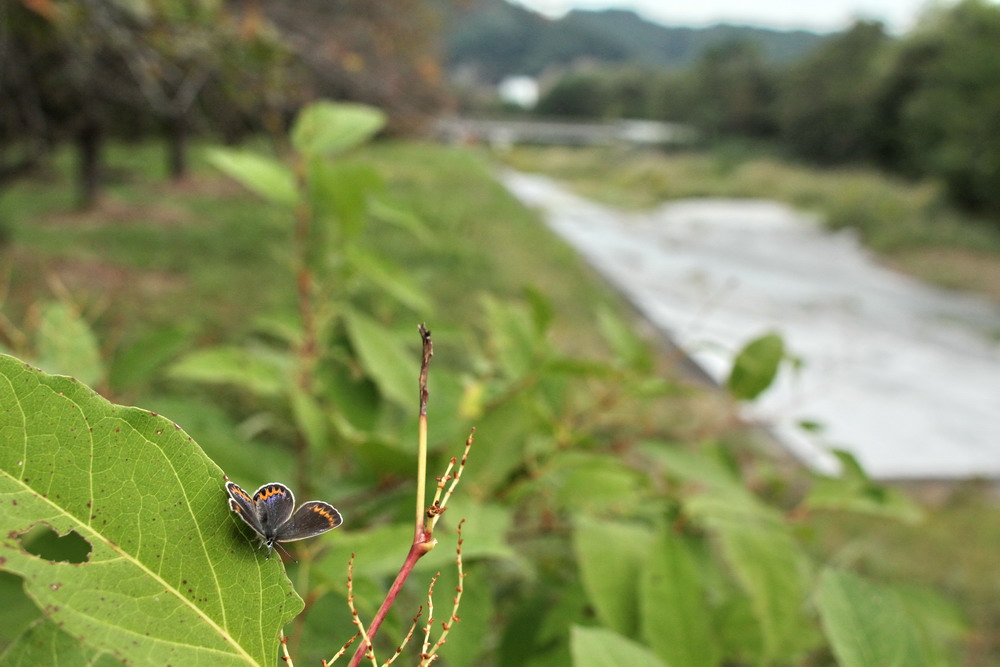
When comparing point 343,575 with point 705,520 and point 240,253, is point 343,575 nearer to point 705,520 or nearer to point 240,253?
point 705,520

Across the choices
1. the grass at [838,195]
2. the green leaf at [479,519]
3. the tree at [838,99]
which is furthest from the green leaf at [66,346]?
the tree at [838,99]

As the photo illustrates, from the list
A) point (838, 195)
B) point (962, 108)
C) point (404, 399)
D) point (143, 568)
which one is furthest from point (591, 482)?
point (838, 195)

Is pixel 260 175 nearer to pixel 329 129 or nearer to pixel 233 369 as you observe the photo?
pixel 329 129

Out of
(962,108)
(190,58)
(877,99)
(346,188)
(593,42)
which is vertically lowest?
(346,188)

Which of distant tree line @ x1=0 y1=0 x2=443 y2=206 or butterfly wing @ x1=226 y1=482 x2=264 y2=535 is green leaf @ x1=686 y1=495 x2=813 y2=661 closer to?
butterfly wing @ x1=226 y1=482 x2=264 y2=535

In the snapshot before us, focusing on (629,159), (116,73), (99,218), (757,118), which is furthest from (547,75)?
(116,73)

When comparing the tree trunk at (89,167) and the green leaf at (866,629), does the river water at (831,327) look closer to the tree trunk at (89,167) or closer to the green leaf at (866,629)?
the green leaf at (866,629)
